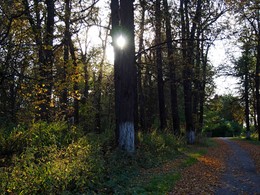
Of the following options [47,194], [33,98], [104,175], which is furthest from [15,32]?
[47,194]

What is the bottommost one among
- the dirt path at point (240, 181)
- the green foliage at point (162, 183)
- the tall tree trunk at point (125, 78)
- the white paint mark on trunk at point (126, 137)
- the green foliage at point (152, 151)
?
the dirt path at point (240, 181)

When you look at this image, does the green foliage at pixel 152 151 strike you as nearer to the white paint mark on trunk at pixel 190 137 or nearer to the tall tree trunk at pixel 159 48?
the tall tree trunk at pixel 159 48

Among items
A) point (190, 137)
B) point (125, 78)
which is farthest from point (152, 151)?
point (190, 137)

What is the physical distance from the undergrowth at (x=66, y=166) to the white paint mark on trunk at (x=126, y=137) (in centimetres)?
42

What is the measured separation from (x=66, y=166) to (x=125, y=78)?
22.5 feet

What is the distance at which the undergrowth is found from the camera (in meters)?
7.36

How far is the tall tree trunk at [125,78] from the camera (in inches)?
561

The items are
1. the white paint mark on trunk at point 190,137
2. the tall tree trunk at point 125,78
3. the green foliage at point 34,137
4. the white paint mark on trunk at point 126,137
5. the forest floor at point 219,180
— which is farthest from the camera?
the white paint mark on trunk at point 190,137

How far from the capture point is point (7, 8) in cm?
1080

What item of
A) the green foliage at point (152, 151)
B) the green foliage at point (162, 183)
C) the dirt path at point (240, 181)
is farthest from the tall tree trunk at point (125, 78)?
the dirt path at point (240, 181)

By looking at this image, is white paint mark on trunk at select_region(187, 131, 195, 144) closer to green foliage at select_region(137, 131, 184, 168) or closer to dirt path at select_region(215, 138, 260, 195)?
green foliage at select_region(137, 131, 184, 168)

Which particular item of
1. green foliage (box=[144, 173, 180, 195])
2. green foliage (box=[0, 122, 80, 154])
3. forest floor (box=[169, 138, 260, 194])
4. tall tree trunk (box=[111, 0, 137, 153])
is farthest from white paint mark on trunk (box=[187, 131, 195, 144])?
green foliage (box=[144, 173, 180, 195])

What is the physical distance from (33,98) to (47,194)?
26.0 feet

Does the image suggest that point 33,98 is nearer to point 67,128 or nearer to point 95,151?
point 67,128
